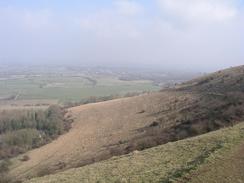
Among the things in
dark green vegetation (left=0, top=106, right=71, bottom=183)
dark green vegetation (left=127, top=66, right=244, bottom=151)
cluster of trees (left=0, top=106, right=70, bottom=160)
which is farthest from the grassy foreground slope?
cluster of trees (left=0, top=106, right=70, bottom=160)

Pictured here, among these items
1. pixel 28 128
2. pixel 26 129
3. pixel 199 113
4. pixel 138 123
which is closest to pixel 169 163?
pixel 199 113

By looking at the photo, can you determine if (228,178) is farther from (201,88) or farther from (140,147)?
(201,88)

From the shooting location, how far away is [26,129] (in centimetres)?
7038

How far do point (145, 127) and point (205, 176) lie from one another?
104 feet

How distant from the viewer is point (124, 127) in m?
50.4

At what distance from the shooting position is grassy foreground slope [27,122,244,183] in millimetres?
16594

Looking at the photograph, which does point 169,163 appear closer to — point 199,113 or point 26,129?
point 199,113

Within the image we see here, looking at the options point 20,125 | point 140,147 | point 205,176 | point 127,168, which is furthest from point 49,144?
point 205,176

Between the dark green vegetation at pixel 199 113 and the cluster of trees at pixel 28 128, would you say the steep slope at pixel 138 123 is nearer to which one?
the dark green vegetation at pixel 199 113

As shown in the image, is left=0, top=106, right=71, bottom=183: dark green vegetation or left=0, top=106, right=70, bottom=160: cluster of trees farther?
left=0, top=106, right=70, bottom=160: cluster of trees

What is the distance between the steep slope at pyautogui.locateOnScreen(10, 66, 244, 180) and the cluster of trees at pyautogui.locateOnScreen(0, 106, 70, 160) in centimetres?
342

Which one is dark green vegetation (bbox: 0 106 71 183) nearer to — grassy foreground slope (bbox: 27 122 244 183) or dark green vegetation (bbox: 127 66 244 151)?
dark green vegetation (bbox: 127 66 244 151)

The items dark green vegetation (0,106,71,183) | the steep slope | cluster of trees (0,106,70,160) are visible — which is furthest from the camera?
cluster of trees (0,106,70,160)

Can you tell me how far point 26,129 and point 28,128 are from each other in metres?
2.00
